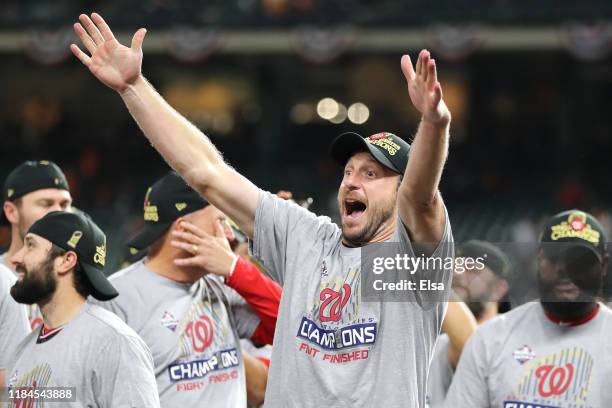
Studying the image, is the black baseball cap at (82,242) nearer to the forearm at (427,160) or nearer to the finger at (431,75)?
the forearm at (427,160)

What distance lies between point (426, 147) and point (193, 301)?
1981mm

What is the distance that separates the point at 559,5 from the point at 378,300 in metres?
18.0

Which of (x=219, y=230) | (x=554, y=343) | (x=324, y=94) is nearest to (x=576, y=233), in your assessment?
(x=554, y=343)

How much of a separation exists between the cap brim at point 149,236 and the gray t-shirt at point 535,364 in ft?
4.90

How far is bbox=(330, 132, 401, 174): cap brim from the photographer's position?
398 cm

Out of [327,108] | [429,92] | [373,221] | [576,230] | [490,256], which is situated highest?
[327,108]

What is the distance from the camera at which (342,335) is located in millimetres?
3844

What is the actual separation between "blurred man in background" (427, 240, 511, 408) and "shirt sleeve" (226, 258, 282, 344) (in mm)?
992

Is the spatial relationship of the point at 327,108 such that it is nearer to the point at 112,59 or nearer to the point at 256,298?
the point at 256,298

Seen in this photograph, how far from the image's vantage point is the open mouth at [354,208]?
3.99 meters

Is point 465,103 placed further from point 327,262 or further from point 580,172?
point 327,262

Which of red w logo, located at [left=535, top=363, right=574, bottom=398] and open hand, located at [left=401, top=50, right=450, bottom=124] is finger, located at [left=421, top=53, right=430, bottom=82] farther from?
red w logo, located at [left=535, top=363, right=574, bottom=398]

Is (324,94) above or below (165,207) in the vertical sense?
above

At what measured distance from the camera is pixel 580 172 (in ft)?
73.5
